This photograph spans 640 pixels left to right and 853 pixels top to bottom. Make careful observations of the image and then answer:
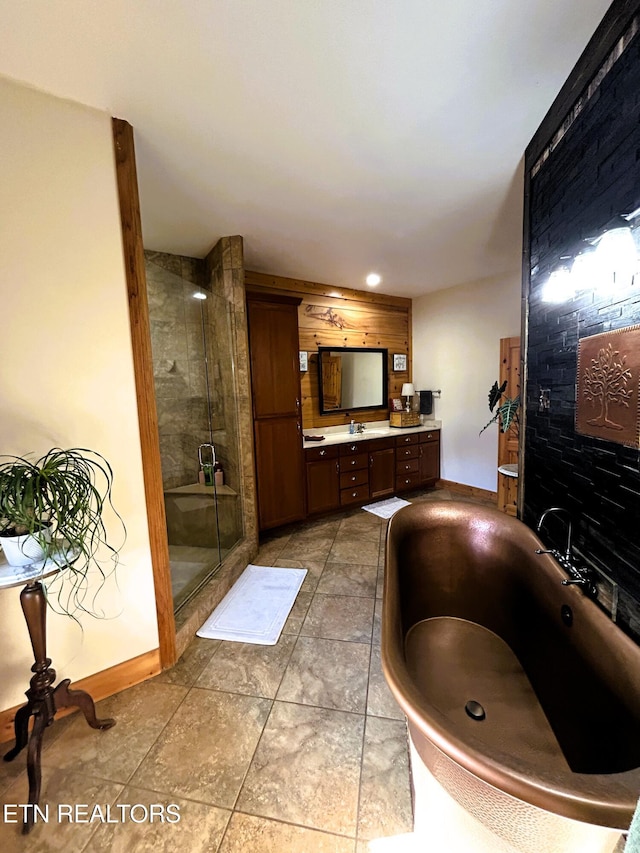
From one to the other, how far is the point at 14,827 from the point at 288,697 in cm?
100

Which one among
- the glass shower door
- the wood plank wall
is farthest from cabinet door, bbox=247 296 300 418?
the wood plank wall

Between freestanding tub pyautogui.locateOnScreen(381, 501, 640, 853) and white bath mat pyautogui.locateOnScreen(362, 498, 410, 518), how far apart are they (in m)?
1.75

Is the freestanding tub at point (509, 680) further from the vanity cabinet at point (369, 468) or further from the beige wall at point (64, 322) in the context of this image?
the vanity cabinet at point (369, 468)

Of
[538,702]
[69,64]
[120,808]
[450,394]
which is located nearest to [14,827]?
[120,808]

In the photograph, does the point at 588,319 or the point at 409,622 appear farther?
the point at 409,622

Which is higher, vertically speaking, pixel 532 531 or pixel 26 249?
pixel 26 249

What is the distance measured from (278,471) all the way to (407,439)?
1.84 m

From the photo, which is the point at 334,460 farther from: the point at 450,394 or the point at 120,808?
the point at 120,808

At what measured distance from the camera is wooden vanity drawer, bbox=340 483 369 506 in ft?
12.3

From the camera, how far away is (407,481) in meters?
4.30

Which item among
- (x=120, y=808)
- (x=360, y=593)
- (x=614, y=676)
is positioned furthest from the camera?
(x=360, y=593)

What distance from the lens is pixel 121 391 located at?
157cm

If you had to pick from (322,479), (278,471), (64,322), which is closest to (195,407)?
(278,471)

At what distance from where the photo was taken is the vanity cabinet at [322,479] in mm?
3482
